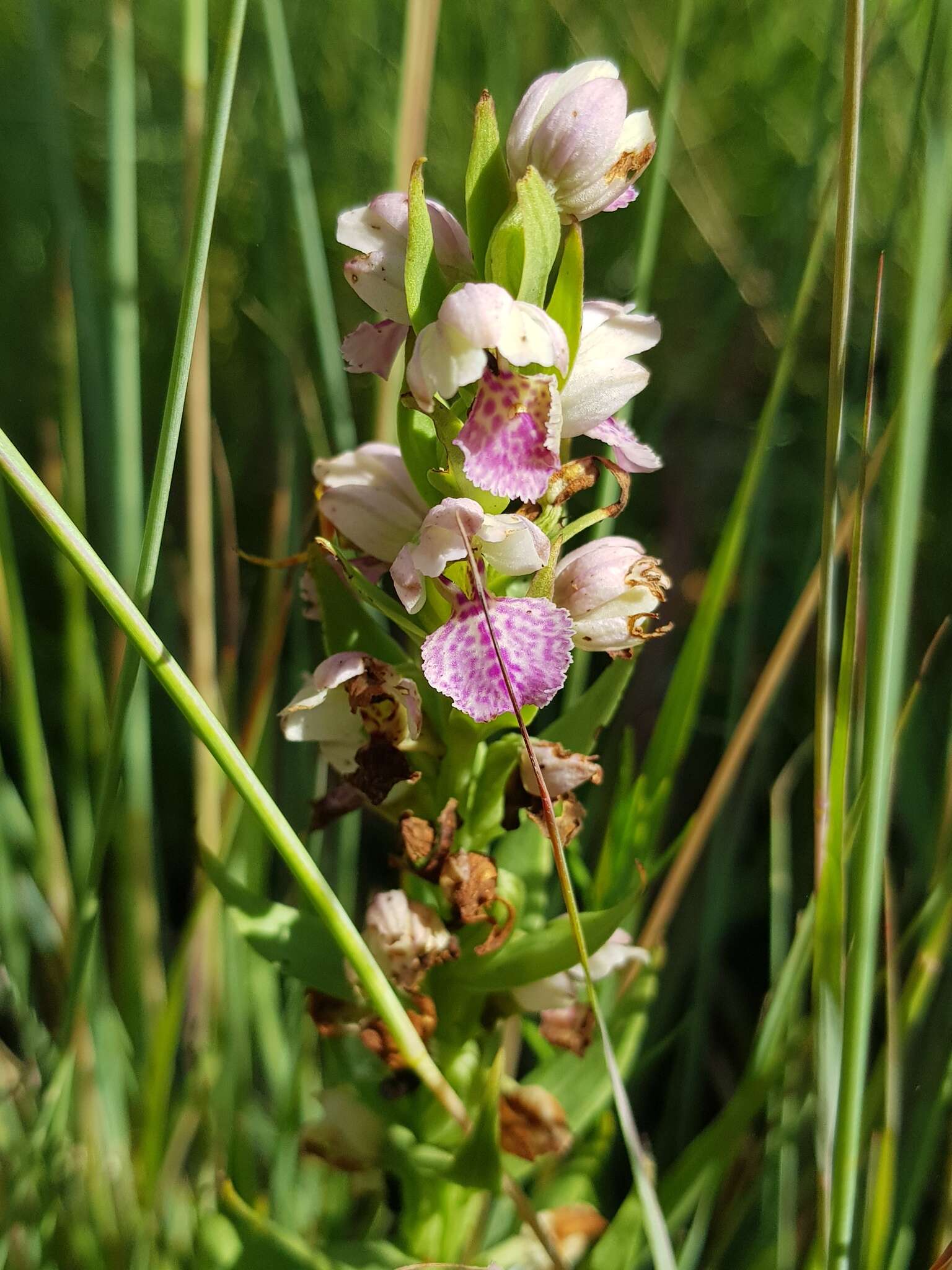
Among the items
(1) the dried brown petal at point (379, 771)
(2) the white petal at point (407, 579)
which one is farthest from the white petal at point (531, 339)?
(1) the dried brown petal at point (379, 771)

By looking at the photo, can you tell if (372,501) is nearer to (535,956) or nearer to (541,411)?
(541,411)

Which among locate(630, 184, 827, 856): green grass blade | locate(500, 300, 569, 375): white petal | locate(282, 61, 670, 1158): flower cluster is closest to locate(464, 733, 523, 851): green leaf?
locate(282, 61, 670, 1158): flower cluster

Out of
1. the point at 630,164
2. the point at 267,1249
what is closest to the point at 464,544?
the point at 630,164

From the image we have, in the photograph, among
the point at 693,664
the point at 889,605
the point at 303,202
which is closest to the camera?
the point at 889,605

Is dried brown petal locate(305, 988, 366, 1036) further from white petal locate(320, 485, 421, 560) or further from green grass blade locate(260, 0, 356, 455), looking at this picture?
green grass blade locate(260, 0, 356, 455)

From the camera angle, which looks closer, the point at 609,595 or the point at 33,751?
the point at 609,595

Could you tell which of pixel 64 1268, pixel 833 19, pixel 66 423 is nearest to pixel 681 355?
pixel 833 19
